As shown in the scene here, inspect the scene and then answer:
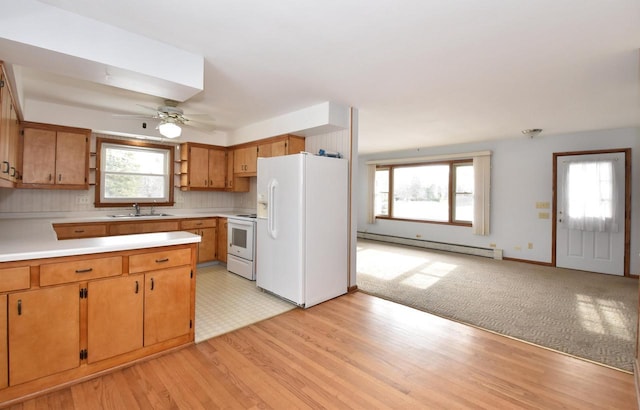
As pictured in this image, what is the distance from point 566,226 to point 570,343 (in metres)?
3.50

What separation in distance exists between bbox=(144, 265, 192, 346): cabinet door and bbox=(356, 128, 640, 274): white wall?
139 inches

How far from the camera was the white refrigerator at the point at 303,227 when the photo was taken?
3.33 metres

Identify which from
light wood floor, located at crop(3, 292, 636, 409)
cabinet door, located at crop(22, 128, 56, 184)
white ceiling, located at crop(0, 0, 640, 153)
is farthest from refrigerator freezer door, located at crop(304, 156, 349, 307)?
cabinet door, located at crop(22, 128, 56, 184)

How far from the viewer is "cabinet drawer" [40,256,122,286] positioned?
1870 millimetres

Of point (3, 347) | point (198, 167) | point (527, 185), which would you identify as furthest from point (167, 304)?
point (527, 185)

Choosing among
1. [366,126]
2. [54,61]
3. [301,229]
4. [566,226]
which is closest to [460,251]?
[566,226]

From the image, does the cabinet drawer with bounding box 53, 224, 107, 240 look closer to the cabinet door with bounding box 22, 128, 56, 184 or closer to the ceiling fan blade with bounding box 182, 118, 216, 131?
the cabinet door with bounding box 22, 128, 56, 184

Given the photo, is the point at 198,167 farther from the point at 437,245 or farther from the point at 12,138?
the point at 437,245

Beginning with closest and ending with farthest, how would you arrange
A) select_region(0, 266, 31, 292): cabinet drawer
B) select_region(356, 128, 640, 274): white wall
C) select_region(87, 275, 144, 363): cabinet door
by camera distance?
select_region(0, 266, 31, 292): cabinet drawer → select_region(87, 275, 144, 363): cabinet door → select_region(356, 128, 640, 274): white wall

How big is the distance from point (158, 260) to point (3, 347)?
0.93 metres

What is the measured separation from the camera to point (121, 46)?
214 centimetres

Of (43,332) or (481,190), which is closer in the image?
(43,332)

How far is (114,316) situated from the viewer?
6.96ft

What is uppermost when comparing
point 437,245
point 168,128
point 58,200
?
point 168,128
